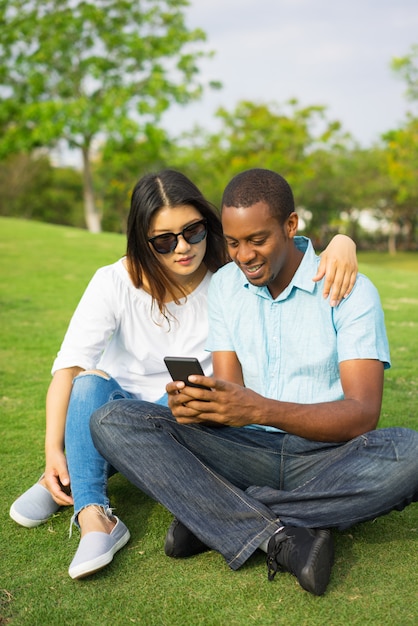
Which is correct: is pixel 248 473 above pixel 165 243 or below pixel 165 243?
below

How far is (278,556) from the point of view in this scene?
9.42 ft

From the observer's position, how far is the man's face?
317 cm

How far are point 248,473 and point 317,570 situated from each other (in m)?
0.62

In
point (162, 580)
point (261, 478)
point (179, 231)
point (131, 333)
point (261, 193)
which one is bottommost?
point (162, 580)

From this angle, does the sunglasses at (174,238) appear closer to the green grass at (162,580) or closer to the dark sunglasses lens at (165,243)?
the dark sunglasses lens at (165,243)

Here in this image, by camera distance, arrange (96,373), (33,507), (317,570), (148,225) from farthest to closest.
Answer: (148,225)
(96,373)
(33,507)
(317,570)

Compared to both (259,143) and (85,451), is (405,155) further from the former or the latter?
(85,451)

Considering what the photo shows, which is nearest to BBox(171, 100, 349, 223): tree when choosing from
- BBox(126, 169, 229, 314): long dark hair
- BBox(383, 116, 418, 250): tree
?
BBox(383, 116, 418, 250): tree

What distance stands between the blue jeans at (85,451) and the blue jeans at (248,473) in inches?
6.2

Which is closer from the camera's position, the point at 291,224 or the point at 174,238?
the point at 291,224

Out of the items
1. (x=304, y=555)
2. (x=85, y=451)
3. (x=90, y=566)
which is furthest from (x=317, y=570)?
(x=85, y=451)

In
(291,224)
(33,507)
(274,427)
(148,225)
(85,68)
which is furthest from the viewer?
(85,68)

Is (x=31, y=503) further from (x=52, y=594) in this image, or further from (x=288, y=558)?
(x=288, y=558)

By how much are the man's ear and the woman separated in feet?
0.69
